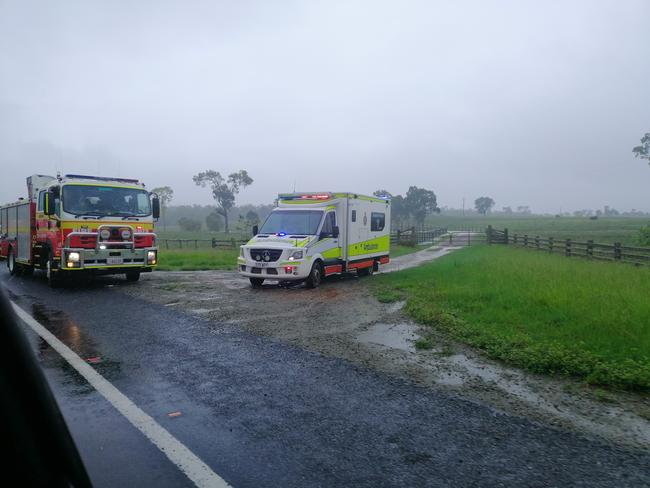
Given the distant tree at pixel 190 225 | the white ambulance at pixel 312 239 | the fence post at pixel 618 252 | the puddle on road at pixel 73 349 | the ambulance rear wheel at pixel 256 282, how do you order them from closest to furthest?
the puddle on road at pixel 73 349 < the white ambulance at pixel 312 239 < the ambulance rear wheel at pixel 256 282 < the fence post at pixel 618 252 < the distant tree at pixel 190 225

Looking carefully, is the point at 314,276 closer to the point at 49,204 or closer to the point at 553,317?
the point at 553,317

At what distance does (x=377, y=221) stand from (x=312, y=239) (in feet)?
14.0

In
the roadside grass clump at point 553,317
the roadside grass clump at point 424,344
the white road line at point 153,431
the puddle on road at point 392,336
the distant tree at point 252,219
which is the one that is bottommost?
the puddle on road at point 392,336

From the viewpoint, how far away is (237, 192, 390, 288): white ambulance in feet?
43.0

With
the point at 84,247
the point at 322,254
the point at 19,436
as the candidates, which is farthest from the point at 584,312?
the point at 84,247

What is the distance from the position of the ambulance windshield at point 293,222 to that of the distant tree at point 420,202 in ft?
252

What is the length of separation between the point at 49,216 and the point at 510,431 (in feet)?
41.0

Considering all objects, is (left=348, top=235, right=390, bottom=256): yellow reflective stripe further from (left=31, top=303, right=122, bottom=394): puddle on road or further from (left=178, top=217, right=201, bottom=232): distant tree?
(left=178, top=217, right=201, bottom=232): distant tree

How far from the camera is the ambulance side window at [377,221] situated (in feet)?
54.9

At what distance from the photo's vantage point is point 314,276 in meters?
13.6

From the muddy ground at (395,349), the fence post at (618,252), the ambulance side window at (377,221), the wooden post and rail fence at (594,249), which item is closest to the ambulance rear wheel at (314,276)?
the muddy ground at (395,349)

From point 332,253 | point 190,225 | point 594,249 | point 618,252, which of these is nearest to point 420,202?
point 190,225

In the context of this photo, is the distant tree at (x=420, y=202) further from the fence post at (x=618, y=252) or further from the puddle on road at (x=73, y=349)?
the puddle on road at (x=73, y=349)

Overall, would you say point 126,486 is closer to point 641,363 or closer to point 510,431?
point 510,431
